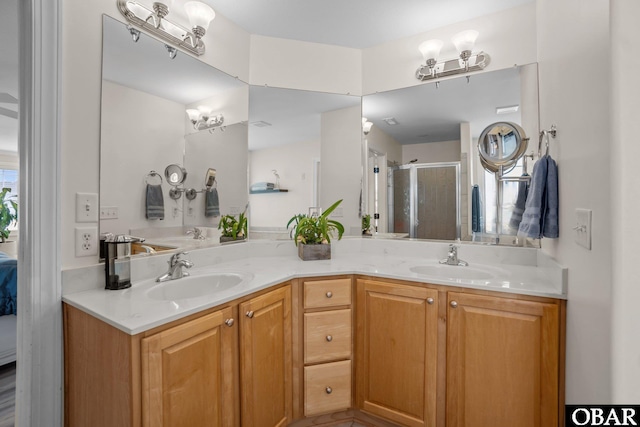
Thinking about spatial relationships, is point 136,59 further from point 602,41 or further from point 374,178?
point 602,41

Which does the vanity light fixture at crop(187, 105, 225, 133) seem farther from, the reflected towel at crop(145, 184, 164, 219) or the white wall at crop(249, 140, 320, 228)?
the reflected towel at crop(145, 184, 164, 219)

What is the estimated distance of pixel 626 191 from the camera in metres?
0.69

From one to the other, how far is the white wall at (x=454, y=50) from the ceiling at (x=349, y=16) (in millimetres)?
41

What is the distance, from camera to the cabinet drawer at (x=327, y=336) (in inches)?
60.4

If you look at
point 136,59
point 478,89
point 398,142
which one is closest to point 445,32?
point 478,89

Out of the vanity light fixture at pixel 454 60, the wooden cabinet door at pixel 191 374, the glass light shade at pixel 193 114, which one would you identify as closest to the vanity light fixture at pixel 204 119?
the glass light shade at pixel 193 114

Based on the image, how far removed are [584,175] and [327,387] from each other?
4.64ft

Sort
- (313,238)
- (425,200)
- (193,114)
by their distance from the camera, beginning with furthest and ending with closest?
(425,200) < (313,238) < (193,114)

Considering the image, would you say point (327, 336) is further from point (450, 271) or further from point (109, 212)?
point (109, 212)

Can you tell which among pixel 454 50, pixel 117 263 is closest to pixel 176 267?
pixel 117 263

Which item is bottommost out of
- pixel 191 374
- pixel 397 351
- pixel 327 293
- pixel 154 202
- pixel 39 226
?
pixel 397 351

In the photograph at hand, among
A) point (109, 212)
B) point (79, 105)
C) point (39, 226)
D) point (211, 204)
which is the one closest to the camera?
point (39, 226)

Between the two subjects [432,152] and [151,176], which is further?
[432,152]

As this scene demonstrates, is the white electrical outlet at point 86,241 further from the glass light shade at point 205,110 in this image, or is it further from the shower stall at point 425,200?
the shower stall at point 425,200
